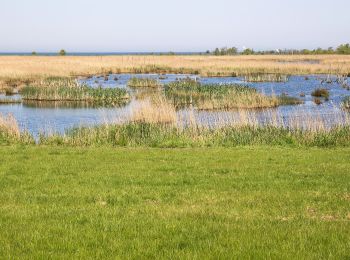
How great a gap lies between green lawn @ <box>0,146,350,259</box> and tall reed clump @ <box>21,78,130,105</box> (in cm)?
2625

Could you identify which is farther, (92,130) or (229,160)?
(92,130)

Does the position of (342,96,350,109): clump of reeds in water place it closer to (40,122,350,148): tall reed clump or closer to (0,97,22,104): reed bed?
(40,122,350,148): tall reed clump

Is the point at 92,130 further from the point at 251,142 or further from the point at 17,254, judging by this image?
the point at 17,254

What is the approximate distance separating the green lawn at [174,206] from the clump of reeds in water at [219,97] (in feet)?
70.1

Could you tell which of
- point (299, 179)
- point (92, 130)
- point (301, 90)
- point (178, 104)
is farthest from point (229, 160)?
point (301, 90)

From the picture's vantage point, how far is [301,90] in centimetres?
4897

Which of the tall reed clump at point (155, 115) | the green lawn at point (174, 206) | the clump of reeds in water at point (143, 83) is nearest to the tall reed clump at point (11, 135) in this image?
the green lawn at point (174, 206)

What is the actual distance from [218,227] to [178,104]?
102ft

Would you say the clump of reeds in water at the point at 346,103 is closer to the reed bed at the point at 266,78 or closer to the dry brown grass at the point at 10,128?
the dry brown grass at the point at 10,128

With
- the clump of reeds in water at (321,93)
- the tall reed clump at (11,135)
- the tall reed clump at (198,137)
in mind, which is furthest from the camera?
the clump of reeds in water at (321,93)

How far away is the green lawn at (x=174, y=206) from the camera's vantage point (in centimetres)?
632

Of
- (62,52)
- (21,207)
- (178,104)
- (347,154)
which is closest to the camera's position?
(21,207)

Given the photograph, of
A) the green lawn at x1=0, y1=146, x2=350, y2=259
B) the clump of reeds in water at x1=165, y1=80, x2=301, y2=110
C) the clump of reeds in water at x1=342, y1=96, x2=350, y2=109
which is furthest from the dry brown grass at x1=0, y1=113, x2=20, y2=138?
the clump of reeds in water at x1=342, y1=96, x2=350, y2=109

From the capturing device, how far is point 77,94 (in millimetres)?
41594
